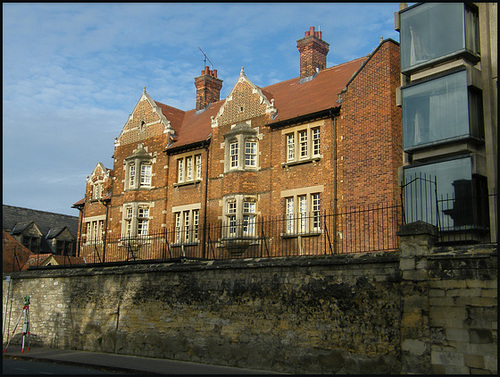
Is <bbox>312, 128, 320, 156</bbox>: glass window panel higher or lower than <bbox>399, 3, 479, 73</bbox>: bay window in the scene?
lower

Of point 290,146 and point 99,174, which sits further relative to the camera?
point 99,174

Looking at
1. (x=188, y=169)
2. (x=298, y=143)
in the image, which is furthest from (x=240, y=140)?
(x=188, y=169)

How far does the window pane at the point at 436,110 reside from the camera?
17406 mm

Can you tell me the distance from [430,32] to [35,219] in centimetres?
3978

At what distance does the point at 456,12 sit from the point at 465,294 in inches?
390

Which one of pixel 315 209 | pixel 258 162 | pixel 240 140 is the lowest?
Answer: pixel 315 209

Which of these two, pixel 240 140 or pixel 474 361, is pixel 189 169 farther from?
pixel 474 361

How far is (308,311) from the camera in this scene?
15.5m

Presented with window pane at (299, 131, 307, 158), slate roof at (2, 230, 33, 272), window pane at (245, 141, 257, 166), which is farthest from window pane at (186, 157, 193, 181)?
slate roof at (2, 230, 33, 272)

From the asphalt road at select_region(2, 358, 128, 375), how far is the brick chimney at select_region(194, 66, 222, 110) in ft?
Answer: 67.5

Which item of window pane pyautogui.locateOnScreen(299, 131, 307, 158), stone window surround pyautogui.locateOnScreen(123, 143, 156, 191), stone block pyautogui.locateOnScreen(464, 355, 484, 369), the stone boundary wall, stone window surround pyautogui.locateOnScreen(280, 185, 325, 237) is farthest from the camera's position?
stone window surround pyautogui.locateOnScreen(123, 143, 156, 191)

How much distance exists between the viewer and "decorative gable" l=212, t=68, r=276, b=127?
27609 millimetres

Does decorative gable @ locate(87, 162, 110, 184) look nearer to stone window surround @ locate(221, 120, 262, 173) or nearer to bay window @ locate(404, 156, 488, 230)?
stone window surround @ locate(221, 120, 262, 173)

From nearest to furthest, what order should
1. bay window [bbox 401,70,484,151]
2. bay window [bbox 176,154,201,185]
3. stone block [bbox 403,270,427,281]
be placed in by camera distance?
stone block [bbox 403,270,427,281] → bay window [bbox 401,70,484,151] → bay window [bbox 176,154,201,185]
